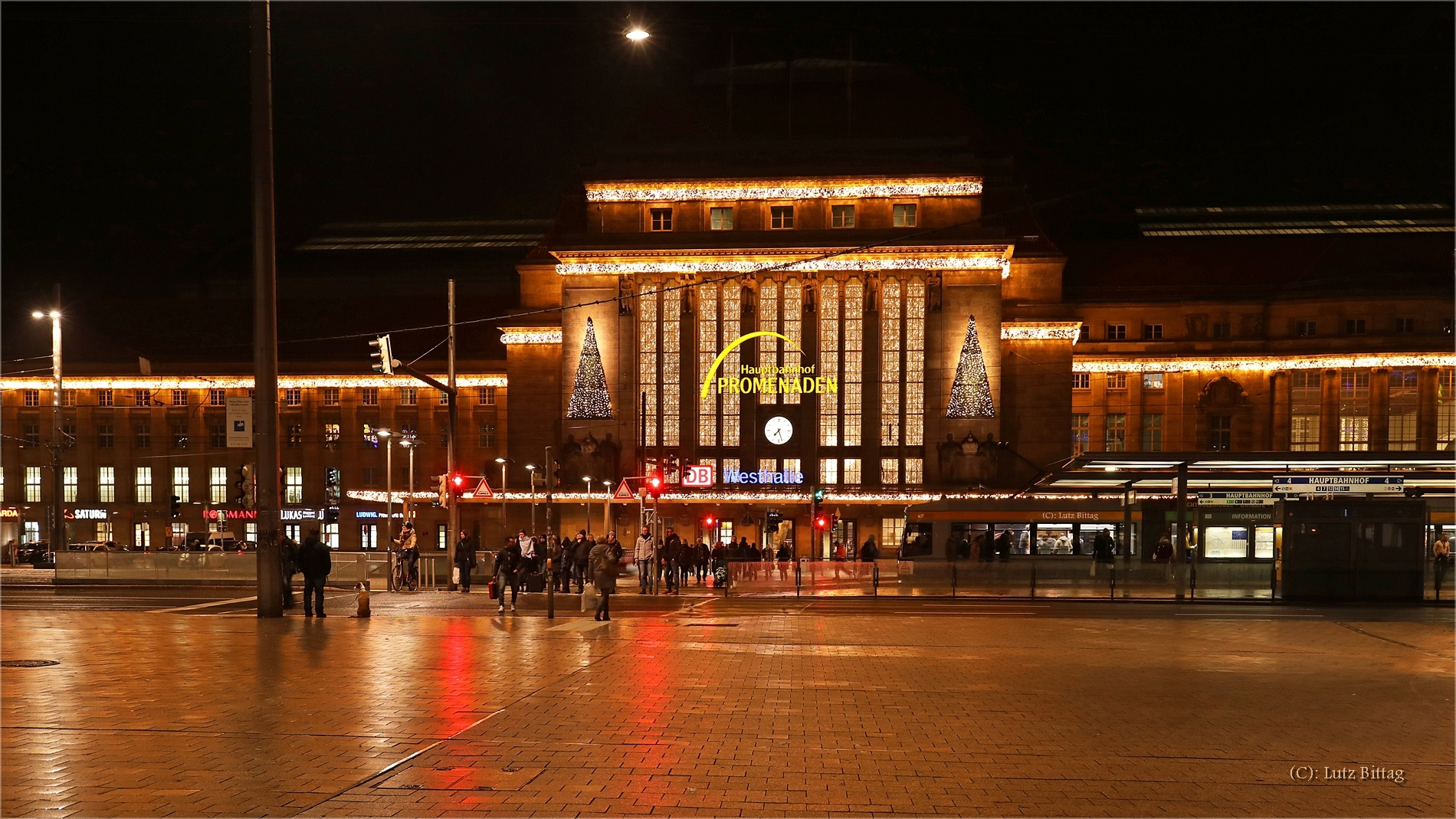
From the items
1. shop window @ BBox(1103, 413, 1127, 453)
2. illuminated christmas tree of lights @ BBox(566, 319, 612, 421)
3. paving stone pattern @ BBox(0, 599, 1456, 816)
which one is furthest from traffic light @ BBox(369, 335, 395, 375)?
shop window @ BBox(1103, 413, 1127, 453)

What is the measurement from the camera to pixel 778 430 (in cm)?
7262

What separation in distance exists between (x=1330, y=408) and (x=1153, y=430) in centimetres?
1056

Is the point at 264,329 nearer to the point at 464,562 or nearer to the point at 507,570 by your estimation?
the point at 507,570

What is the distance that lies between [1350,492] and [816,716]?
947 inches

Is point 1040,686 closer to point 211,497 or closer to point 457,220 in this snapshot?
point 211,497

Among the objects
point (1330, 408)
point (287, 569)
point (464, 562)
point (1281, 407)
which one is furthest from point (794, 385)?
point (287, 569)

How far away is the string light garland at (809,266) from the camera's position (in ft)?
232

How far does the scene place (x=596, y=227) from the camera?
7350cm

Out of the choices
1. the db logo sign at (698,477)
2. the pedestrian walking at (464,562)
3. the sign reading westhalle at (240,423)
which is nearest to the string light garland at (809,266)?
the db logo sign at (698,477)

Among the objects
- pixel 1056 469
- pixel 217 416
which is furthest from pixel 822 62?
pixel 1056 469

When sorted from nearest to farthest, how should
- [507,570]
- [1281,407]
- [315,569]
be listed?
[315,569], [507,570], [1281,407]

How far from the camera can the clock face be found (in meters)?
72.5

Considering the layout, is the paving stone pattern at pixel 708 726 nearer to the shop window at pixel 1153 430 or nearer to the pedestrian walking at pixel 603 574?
the pedestrian walking at pixel 603 574

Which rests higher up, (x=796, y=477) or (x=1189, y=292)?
(x=1189, y=292)
